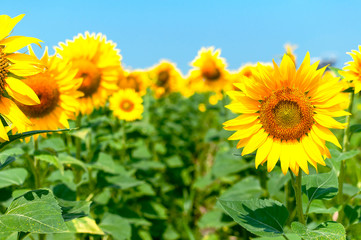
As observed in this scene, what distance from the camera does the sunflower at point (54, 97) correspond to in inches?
98.8

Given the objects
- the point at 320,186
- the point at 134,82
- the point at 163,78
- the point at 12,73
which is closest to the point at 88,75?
the point at 12,73

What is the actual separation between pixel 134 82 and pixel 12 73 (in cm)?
411

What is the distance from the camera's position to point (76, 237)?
2832mm

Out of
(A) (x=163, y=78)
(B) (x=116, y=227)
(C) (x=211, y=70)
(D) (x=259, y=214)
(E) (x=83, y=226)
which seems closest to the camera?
(D) (x=259, y=214)

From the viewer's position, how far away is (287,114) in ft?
6.17

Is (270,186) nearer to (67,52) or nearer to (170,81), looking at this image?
(67,52)

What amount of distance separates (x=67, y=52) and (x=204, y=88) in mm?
2929

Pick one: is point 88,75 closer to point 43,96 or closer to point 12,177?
point 43,96

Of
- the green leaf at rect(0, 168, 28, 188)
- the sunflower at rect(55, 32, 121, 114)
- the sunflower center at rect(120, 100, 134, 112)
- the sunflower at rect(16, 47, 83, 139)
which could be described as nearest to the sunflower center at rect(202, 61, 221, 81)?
the sunflower center at rect(120, 100, 134, 112)

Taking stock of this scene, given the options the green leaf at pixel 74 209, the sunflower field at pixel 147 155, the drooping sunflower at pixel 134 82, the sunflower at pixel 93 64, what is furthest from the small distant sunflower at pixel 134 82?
the green leaf at pixel 74 209

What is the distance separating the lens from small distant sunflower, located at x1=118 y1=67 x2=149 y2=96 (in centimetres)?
524

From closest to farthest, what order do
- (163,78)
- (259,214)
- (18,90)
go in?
(18,90), (259,214), (163,78)

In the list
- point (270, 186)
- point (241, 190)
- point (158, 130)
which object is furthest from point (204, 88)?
point (270, 186)

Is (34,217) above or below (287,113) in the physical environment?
below
